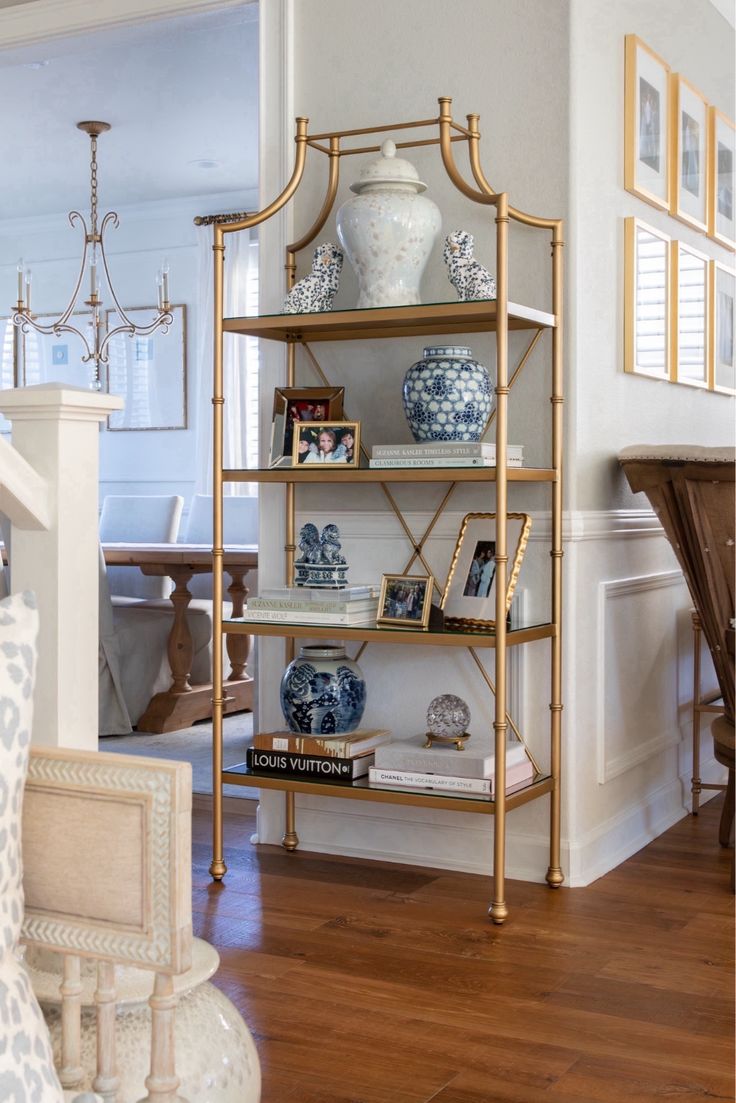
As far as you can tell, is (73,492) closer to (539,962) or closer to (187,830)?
(187,830)

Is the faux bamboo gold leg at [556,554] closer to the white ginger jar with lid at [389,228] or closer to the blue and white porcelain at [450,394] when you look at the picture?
the blue and white porcelain at [450,394]

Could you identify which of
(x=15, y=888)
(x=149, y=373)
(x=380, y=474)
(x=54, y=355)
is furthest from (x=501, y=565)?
(x=54, y=355)

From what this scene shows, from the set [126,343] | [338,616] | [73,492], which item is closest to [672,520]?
[338,616]

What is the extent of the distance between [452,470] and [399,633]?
0.39 metres

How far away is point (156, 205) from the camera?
7.74 meters

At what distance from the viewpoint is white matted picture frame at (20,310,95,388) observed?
26.5 feet

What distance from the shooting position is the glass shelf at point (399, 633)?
286cm

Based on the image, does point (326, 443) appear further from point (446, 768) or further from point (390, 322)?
point (446, 768)

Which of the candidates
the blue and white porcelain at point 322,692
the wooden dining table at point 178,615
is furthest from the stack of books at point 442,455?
the wooden dining table at point 178,615

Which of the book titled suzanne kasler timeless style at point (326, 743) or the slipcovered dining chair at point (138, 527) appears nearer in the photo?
the book titled suzanne kasler timeless style at point (326, 743)

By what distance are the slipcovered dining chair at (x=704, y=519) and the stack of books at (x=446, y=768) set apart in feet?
2.01

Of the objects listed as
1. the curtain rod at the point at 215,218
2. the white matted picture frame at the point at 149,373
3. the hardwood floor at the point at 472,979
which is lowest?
the hardwood floor at the point at 472,979

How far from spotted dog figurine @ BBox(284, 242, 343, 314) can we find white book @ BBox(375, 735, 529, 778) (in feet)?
3.57

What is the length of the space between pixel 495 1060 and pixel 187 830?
1.12 meters
